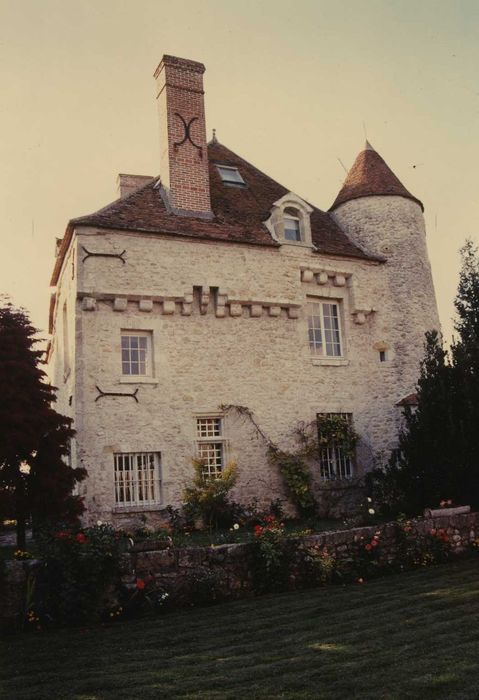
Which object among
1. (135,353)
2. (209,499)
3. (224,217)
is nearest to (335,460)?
(209,499)

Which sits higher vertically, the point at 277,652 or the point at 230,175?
the point at 230,175

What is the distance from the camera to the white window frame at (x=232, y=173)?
19930mm

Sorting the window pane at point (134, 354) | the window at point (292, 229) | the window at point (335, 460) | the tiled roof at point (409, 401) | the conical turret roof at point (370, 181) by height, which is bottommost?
the window at point (335, 460)

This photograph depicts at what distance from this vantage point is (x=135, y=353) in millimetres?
16141

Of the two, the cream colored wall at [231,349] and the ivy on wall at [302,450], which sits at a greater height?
the cream colored wall at [231,349]

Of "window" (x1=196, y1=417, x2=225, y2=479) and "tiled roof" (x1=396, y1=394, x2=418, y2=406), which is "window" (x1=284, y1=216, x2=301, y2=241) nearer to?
"tiled roof" (x1=396, y1=394, x2=418, y2=406)

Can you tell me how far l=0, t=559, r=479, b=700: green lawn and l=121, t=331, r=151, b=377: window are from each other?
24.3 ft

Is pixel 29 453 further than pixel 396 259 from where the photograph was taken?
No

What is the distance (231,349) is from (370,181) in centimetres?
696

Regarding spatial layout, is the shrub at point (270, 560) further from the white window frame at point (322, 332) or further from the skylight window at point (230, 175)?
the skylight window at point (230, 175)

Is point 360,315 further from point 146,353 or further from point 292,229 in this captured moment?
point 146,353

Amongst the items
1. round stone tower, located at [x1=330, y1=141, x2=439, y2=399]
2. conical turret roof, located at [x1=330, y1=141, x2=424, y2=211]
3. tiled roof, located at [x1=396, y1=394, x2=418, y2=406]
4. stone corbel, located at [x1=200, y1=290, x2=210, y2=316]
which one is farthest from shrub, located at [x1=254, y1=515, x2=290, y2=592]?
conical turret roof, located at [x1=330, y1=141, x2=424, y2=211]

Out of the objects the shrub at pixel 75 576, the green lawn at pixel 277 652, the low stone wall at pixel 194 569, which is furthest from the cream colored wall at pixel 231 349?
the green lawn at pixel 277 652

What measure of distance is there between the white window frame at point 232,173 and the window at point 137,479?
27.4 ft
